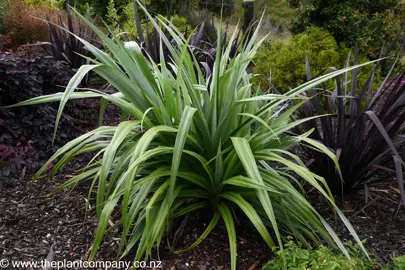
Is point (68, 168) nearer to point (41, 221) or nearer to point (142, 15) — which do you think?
point (41, 221)

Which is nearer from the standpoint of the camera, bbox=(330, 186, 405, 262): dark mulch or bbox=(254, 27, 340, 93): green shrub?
bbox=(330, 186, 405, 262): dark mulch

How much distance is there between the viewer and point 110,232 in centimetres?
237

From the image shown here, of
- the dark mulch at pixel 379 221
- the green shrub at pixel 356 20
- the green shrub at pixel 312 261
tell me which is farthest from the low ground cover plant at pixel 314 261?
the green shrub at pixel 356 20

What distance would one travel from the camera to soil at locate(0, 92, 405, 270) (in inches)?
86.1

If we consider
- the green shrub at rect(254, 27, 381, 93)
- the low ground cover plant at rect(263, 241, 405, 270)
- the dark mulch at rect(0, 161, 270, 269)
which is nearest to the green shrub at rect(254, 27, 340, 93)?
the green shrub at rect(254, 27, 381, 93)

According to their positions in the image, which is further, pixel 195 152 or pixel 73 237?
pixel 73 237

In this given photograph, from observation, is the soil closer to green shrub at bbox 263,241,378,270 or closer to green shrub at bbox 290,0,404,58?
green shrub at bbox 263,241,378,270

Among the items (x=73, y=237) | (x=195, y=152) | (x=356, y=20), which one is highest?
(x=356, y=20)

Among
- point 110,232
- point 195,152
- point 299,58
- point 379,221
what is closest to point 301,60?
point 299,58

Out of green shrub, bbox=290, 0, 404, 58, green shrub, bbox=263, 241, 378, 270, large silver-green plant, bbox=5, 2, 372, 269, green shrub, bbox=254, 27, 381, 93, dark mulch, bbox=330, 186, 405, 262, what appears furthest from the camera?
green shrub, bbox=290, 0, 404, 58

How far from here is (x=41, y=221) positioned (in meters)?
2.51

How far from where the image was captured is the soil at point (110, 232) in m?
2.19

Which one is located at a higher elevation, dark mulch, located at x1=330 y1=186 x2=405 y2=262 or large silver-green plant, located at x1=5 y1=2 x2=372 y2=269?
large silver-green plant, located at x1=5 y1=2 x2=372 y2=269

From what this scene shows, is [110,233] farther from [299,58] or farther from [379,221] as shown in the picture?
[299,58]
